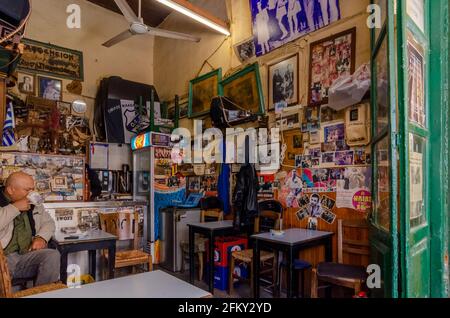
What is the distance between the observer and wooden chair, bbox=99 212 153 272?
3.52m

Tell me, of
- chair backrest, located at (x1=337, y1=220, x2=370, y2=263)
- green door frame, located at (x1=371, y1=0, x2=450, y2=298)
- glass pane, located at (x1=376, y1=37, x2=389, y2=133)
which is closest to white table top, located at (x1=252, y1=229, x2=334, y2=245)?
chair backrest, located at (x1=337, y1=220, x2=370, y2=263)

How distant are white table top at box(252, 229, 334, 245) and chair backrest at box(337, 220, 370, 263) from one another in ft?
0.43

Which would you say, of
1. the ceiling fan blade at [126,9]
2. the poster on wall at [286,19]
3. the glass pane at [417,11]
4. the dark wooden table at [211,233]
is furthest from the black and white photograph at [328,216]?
the ceiling fan blade at [126,9]

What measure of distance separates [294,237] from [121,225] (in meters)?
2.45

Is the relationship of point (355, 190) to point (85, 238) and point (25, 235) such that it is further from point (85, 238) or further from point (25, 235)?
point (25, 235)

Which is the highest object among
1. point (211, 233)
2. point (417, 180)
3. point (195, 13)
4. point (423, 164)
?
point (195, 13)

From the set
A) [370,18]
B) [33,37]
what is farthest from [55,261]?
[33,37]

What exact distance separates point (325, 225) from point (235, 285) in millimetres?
1505

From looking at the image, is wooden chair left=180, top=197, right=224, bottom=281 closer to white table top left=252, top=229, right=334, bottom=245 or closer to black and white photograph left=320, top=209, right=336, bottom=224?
white table top left=252, top=229, right=334, bottom=245

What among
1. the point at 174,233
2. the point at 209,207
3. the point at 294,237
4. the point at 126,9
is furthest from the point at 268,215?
the point at 126,9

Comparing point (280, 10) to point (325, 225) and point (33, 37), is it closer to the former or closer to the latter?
point (325, 225)

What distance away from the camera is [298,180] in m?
3.74

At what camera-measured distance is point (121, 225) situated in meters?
4.16

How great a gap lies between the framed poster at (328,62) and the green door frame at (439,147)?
1.11 m
